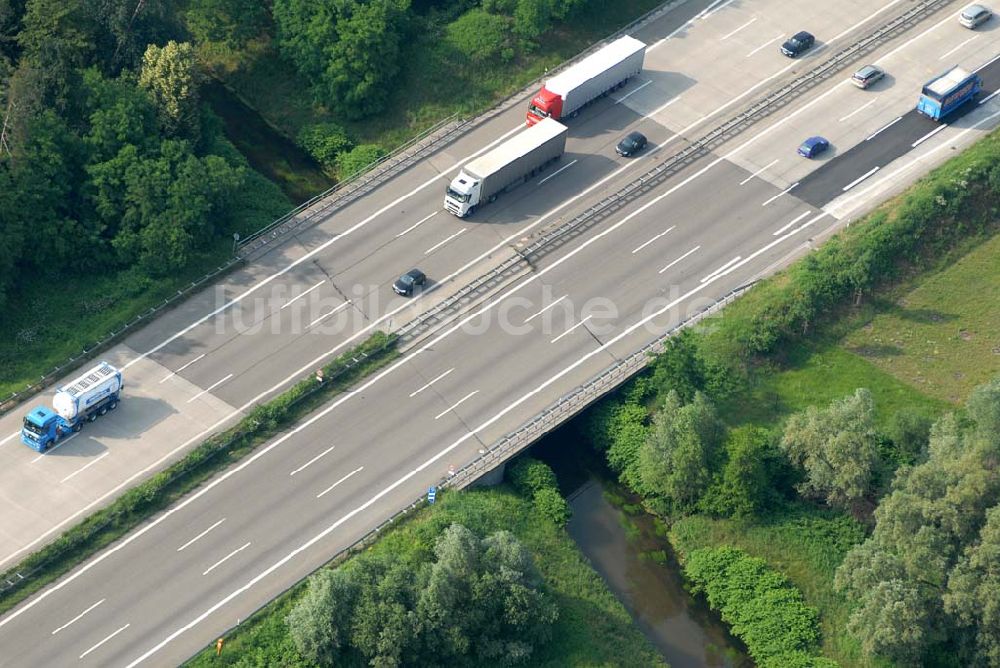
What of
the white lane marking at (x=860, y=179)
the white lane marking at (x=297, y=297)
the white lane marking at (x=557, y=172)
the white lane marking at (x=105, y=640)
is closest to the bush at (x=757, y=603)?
the white lane marking at (x=297, y=297)

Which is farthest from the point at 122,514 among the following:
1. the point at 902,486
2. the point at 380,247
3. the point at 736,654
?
the point at 902,486

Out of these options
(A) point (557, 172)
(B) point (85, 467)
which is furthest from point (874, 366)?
(B) point (85, 467)

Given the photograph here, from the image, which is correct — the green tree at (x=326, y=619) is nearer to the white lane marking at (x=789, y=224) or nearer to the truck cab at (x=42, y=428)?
the truck cab at (x=42, y=428)

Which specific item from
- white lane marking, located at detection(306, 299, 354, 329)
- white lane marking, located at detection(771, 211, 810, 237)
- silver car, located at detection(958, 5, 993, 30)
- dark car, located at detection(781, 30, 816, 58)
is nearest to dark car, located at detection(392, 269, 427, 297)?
white lane marking, located at detection(306, 299, 354, 329)

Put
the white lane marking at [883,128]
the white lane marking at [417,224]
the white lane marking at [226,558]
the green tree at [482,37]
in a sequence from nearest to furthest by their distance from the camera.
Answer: the white lane marking at [226,558]
the white lane marking at [417,224]
the white lane marking at [883,128]
the green tree at [482,37]

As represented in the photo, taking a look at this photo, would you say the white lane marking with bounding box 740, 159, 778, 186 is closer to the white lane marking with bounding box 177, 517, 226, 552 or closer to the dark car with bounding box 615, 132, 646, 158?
the dark car with bounding box 615, 132, 646, 158

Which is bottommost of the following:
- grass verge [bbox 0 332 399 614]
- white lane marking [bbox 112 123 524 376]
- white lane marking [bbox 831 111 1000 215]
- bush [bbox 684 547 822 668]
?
bush [bbox 684 547 822 668]
